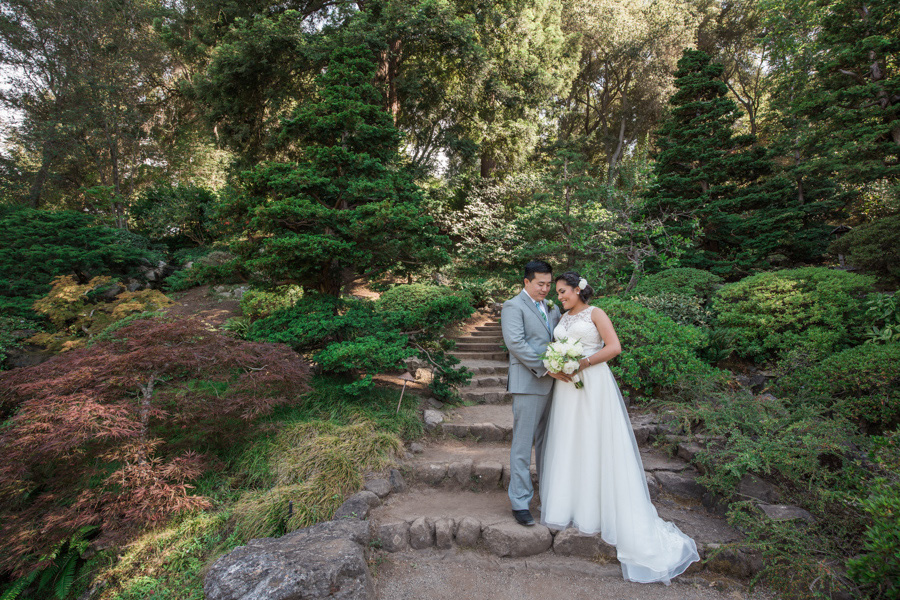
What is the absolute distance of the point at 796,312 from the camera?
4.93 metres

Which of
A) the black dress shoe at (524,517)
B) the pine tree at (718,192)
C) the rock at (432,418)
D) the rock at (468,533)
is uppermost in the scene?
the pine tree at (718,192)

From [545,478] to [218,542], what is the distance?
267 centimetres

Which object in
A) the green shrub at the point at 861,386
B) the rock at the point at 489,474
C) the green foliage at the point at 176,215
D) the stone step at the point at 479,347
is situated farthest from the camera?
the green foliage at the point at 176,215

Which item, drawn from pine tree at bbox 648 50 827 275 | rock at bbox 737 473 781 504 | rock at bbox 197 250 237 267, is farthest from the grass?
rock at bbox 197 250 237 267

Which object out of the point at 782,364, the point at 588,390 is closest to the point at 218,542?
the point at 588,390

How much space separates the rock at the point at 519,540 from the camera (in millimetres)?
2904

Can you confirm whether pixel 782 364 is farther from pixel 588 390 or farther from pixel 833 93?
pixel 833 93

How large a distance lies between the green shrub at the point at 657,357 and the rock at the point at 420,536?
9.03 feet

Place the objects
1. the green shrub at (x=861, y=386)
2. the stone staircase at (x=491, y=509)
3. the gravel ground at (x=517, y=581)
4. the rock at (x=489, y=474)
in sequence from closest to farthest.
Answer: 1. the gravel ground at (x=517, y=581)
2. the stone staircase at (x=491, y=509)
3. the green shrub at (x=861, y=386)
4. the rock at (x=489, y=474)

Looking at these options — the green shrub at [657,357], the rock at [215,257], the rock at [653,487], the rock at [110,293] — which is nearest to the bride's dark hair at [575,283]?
the rock at [653,487]

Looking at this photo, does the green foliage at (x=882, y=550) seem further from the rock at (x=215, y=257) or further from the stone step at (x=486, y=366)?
the rock at (x=215, y=257)

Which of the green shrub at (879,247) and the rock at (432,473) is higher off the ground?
the green shrub at (879,247)

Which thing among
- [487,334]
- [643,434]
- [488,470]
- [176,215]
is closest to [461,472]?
[488,470]

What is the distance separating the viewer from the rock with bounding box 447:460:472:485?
3.72m
